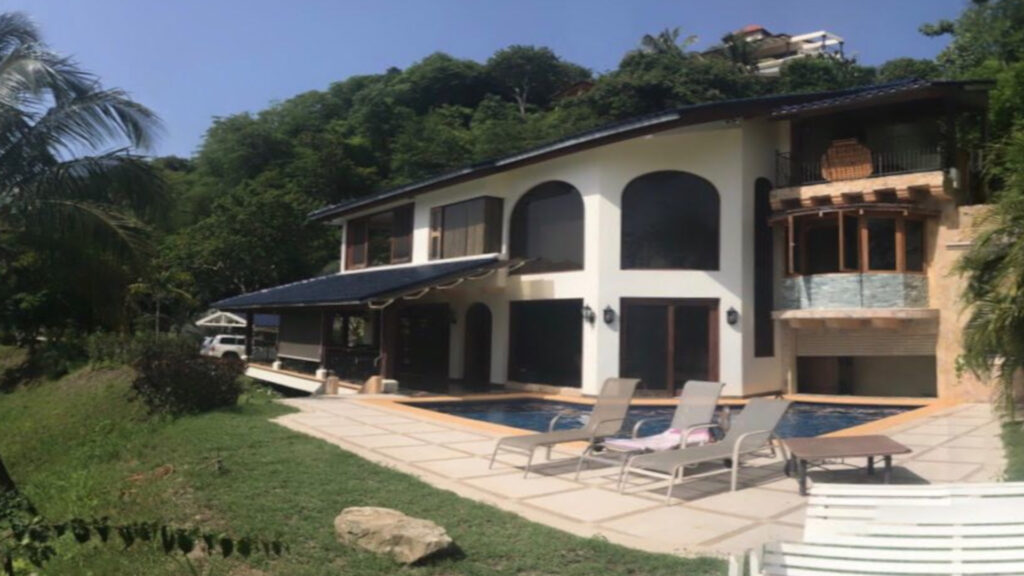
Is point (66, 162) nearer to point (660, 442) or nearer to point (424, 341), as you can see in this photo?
point (660, 442)

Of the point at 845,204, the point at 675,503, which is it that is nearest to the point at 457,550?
the point at 675,503

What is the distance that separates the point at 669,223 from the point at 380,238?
57.4ft

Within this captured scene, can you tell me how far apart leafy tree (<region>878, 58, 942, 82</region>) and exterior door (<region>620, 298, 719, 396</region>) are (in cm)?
3451

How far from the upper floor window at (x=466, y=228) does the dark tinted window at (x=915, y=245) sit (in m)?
10.3

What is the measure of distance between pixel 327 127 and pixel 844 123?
41.8m

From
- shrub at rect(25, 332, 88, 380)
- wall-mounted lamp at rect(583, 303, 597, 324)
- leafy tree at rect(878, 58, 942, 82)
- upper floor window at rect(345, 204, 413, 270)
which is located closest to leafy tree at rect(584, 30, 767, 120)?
leafy tree at rect(878, 58, 942, 82)

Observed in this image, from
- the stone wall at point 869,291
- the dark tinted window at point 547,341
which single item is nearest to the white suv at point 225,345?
the dark tinted window at point 547,341

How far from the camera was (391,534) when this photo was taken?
5.18 m

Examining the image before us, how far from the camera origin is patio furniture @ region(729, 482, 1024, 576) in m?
3.60

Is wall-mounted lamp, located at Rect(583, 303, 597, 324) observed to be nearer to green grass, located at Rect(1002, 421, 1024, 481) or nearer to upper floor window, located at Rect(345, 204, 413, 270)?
upper floor window, located at Rect(345, 204, 413, 270)

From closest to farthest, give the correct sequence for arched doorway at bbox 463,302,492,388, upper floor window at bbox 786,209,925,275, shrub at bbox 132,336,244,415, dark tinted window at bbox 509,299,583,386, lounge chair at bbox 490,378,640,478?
lounge chair at bbox 490,378,640,478 → shrub at bbox 132,336,244,415 → upper floor window at bbox 786,209,925,275 → dark tinted window at bbox 509,299,583,386 → arched doorway at bbox 463,302,492,388

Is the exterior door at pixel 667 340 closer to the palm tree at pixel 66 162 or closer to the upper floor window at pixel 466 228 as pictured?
the upper floor window at pixel 466 228

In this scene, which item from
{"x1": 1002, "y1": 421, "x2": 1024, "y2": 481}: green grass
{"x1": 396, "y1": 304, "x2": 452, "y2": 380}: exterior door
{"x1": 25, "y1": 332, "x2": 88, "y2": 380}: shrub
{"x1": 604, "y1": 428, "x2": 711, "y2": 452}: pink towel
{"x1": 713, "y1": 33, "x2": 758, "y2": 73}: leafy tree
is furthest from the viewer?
{"x1": 713, "y1": 33, "x2": 758, "y2": 73}: leafy tree

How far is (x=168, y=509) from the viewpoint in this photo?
6961 millimetres
